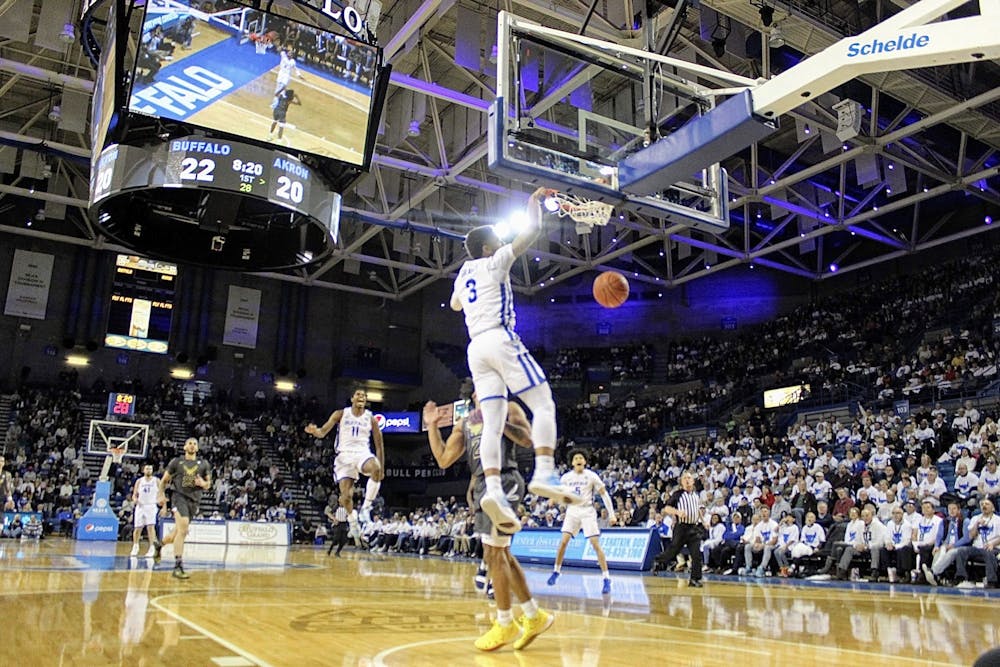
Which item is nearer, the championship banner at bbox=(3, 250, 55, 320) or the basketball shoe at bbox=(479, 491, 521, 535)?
the basketball shoe at bbox=(479, 491, 521, 535)

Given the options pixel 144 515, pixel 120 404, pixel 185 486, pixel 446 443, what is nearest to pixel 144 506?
pixel 144 515

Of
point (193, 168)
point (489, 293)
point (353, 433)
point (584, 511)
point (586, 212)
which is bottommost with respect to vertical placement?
point (584, 511)

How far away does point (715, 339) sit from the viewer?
31609 millimetres

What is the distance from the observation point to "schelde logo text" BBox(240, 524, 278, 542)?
22.2 meters

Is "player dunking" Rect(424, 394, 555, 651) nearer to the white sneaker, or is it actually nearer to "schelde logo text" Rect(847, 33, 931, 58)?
the white sneaker

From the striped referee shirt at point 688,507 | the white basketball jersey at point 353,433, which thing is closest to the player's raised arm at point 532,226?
the white basketball jersey at point 353,433

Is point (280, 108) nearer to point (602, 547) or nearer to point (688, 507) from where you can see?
point (688, 507)

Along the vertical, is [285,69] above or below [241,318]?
below

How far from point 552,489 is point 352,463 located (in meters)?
4.51

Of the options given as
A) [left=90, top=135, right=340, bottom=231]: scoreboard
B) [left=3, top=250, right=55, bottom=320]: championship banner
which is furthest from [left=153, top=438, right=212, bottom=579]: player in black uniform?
[left=3, top=250, right=55, bottom=320]: championship banner

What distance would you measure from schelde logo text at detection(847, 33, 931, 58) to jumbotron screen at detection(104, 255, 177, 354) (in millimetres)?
29349

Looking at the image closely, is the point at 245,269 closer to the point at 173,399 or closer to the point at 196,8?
the point at 196,8

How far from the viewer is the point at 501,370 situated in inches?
188

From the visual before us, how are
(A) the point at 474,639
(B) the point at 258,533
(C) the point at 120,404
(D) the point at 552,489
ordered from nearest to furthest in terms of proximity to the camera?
(D) the point at 552,489 < (A) the point at 474,639 < (B) the point at 258,533 < (C) the point at 120,404
